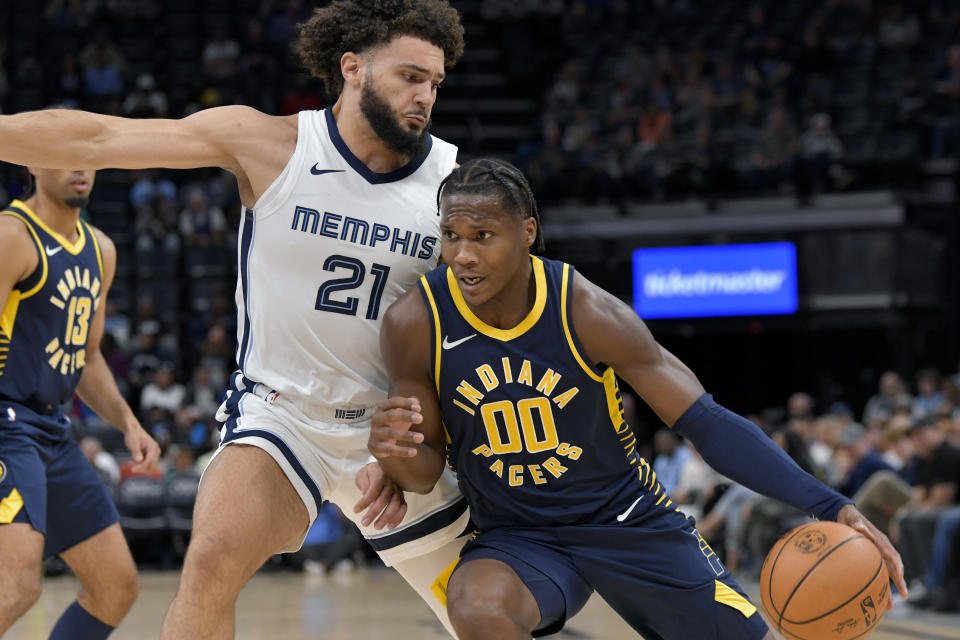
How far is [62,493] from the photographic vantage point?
15.6ft

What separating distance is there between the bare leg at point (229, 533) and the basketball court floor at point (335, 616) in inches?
152

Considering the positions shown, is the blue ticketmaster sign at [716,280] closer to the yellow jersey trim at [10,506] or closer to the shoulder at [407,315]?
the yellow jersey trim at [10,506]

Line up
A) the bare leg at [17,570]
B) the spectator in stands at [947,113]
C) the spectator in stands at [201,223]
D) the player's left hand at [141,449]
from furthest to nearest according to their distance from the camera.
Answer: the spectator in stands at [201,223] → the spectator in stands at [947,113] → the player's left hand at [141,449] → the bare leg at [17,570]

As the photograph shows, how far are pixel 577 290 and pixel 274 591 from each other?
7.41m

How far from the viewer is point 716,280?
1518cm

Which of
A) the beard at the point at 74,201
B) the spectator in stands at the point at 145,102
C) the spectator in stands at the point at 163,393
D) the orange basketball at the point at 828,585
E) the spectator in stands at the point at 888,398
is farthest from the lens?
the spectator in stands at the point at 145,102

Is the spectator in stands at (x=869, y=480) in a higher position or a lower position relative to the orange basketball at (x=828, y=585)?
lower

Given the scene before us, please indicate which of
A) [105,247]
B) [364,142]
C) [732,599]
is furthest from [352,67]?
[732,599]

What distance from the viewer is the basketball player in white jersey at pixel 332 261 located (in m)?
3.68

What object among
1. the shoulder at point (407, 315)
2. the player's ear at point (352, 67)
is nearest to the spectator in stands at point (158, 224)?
the player's ear at point (352, 67)

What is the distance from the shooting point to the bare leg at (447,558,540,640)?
10.8 ft

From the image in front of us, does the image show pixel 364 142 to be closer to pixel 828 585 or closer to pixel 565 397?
pixel 565 397

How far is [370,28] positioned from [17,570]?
231 centimetres

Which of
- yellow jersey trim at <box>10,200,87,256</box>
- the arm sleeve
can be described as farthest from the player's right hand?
yellow jersey trim at <box>10,200,87,256</box>
